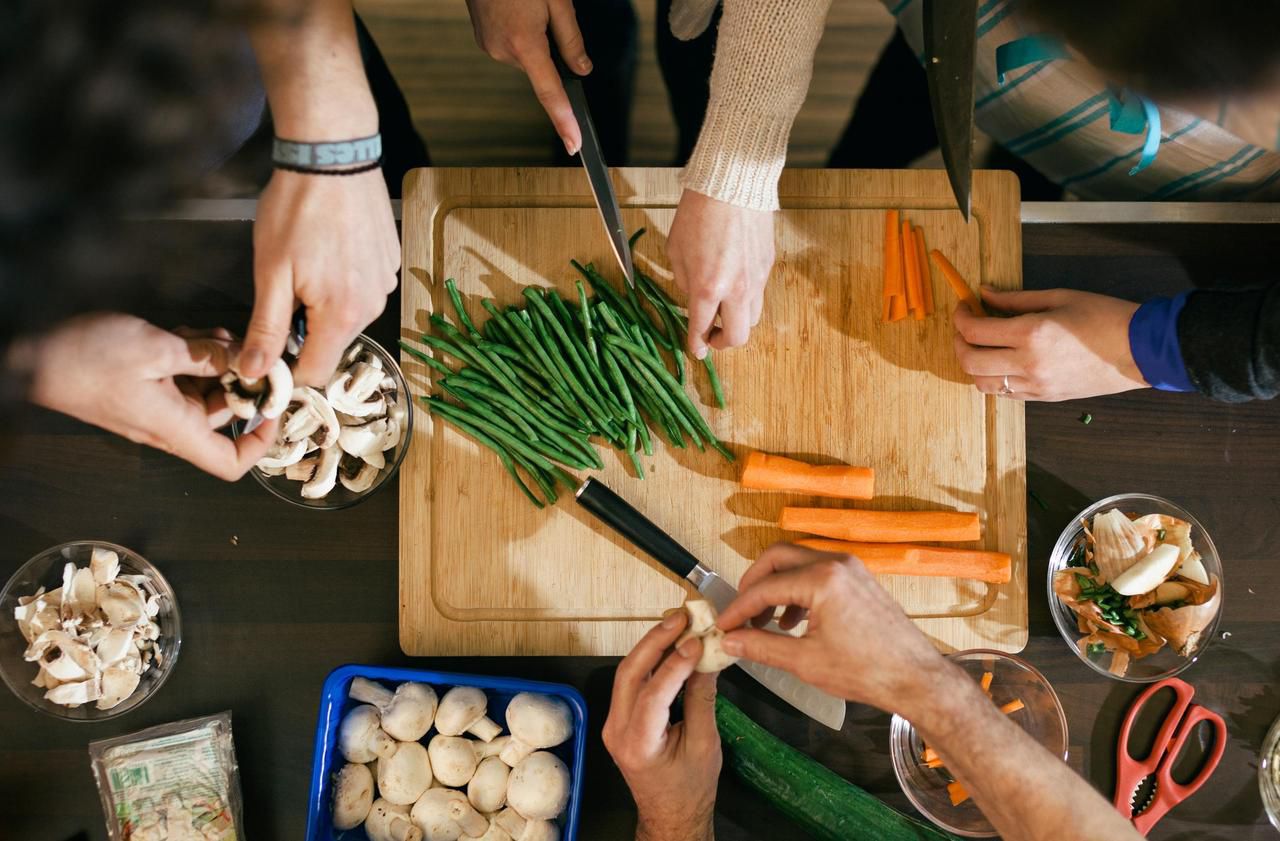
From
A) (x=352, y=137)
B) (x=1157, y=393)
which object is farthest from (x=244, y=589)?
(x=1157, y=393)

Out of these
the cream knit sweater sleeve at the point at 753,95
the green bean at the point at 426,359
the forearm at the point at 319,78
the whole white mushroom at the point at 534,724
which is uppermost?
the cream knit sweater sleeve at the point at 753,95

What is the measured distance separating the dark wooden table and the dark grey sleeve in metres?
0.29

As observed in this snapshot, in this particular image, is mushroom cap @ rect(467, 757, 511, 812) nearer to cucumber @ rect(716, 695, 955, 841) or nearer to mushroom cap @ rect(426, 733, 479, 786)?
mushroom cap @ rect(426, 733, 479, 786)

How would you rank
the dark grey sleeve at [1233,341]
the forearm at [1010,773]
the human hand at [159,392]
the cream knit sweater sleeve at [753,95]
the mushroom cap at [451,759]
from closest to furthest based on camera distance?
the human hand at [159,392], the forearm at [1010,773], the cream knit sweater sleeve at [753,95], the dark grey sleeve at [1233,341], the mushroom cap at [451,759]

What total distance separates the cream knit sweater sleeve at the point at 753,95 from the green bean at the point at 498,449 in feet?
2.29

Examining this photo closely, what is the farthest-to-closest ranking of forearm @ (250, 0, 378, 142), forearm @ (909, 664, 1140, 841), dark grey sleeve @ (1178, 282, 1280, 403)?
dark grey sleeve @ (1178, 282, 1280, 403), forearm @ (909, 664, 1140, 841), forearm @ (250, 0, 378, 142)

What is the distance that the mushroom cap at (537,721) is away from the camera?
A: 1.83 m

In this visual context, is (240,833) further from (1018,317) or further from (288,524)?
(1018,317)

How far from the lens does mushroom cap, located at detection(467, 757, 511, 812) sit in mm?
1871

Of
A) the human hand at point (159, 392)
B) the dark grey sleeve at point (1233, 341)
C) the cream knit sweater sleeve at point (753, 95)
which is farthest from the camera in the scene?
the dark grey sleeve at point (1233, 341)

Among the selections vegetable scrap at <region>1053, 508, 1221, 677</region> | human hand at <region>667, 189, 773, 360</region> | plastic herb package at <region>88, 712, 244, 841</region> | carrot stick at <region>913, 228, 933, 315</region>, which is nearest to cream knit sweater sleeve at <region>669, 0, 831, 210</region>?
human hand at <region>667, 189, 773, 360</region>

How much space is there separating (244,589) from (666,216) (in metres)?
1.29

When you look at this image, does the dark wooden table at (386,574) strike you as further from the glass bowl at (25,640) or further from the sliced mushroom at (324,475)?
the sliced mushroom at (324,475)

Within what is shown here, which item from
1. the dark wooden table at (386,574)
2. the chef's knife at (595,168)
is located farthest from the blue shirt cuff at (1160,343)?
the chef's knife at (595,168)
